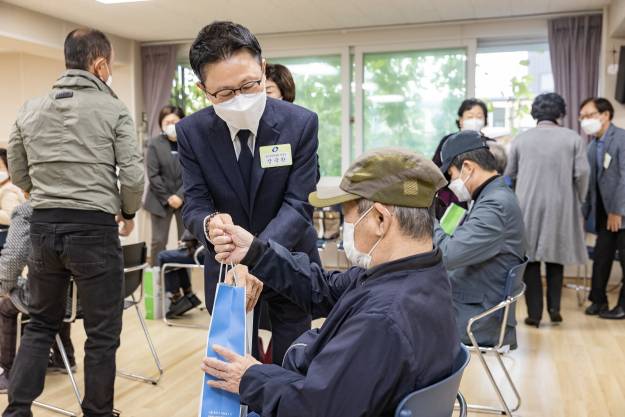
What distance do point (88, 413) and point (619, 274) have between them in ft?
16.9

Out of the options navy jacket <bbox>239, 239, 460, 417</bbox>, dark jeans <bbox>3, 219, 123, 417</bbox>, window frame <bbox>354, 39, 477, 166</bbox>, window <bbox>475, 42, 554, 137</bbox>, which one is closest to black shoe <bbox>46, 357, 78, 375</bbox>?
dark jeans <bbox>3, 219, 123, 417</bbox>

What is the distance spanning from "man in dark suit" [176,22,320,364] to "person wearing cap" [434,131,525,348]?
0.90m

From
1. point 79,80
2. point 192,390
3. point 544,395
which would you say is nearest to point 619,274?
point 544,395

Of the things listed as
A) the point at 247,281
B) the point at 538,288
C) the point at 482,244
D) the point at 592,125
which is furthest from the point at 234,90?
the point at 592,125

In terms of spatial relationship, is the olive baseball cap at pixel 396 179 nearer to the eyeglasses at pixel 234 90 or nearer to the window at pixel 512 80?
the eyeglasses at pixel 234 90

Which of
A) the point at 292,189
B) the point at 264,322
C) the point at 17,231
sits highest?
the point at 292,189

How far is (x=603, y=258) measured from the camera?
461 centimetres

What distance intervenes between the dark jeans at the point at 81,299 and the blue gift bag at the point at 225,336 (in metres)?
1.09

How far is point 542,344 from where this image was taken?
3879 mm

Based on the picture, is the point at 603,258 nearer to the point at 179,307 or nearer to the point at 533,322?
the point at 533,322

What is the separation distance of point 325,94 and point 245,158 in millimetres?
5081

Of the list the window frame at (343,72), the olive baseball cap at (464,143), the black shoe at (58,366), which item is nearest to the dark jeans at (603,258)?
the olive baseball cap at (464,143)

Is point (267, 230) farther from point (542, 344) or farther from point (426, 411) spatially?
point (542, 344)

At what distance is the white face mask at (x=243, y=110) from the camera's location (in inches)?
66.1
